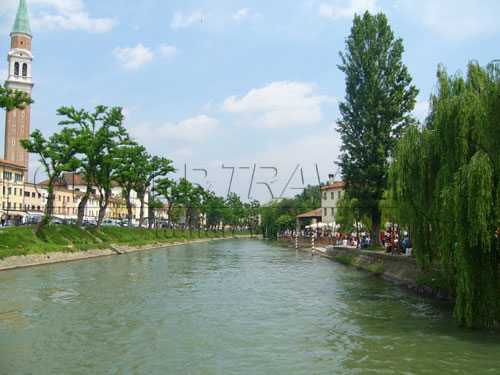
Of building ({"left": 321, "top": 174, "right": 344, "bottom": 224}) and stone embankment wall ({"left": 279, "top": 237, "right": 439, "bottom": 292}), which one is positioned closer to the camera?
stone embankment wall ({"left": 279, "top": 237, "right": 439, "bottom": 292})

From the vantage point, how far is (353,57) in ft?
113

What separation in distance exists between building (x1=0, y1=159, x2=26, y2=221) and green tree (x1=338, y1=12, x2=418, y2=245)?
5708cm

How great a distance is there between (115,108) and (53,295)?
3020 cm

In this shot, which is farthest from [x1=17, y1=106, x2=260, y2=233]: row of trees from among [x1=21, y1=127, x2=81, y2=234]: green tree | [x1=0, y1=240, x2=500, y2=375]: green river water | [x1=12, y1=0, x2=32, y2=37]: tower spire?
[x1=12, y1=0, x2=32, y2=37]: tower spire

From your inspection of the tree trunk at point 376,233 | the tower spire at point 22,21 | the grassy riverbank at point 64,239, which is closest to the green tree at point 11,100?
the grassy riverbank at point 64,239

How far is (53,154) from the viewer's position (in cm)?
3797

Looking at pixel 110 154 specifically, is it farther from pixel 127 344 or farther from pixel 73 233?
pixel 127 344

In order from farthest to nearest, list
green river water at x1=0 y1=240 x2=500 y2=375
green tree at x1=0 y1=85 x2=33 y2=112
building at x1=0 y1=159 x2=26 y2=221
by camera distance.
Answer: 1. building at x1=0 y1=159 x2=26 y2=221
2. green tree at x1=0 y1=85 x2=33 y2=112
3. green river water at x1=0 y1=240 x2=500 y2=375

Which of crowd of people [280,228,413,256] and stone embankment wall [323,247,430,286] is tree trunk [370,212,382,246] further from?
stone embankment wall [323,247,430,286]

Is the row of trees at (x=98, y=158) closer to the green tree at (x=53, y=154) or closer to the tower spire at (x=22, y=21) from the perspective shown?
the green tree at (x=53, y=154)

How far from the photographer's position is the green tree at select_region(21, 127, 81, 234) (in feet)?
121

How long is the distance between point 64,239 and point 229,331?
3015 cm

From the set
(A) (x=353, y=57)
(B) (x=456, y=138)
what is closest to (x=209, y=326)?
(B) (x=456, y=138)

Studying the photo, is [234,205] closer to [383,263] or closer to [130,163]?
[130,163]
